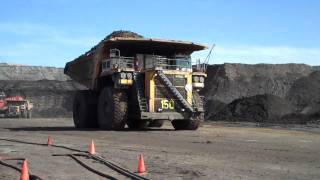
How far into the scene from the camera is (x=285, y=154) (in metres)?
15.3

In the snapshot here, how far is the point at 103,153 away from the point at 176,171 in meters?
4.10

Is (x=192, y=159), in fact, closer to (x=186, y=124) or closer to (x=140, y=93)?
(x=140, y=93)

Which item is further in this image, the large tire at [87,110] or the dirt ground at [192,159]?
the large tire at [87,110]

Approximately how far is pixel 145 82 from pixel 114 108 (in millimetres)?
1857

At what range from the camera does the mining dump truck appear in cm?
2608

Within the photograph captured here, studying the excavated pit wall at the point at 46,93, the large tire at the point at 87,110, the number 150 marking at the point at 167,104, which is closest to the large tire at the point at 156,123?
the large tire at the point at 87,110

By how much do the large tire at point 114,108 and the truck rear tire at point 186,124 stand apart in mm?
3014

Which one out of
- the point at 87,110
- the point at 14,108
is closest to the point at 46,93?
the point at 14,108

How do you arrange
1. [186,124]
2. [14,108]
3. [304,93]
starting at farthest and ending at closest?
[14,108] < [304,93] < [186,124]

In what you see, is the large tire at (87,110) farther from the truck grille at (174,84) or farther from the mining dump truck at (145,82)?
the truck grille at (174,84)

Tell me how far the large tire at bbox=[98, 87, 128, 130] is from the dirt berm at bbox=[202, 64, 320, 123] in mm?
18016

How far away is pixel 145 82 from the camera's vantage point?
2641cm

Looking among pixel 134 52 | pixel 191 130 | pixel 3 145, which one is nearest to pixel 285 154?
pixel 3 145

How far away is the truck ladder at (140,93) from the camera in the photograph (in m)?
25.8
